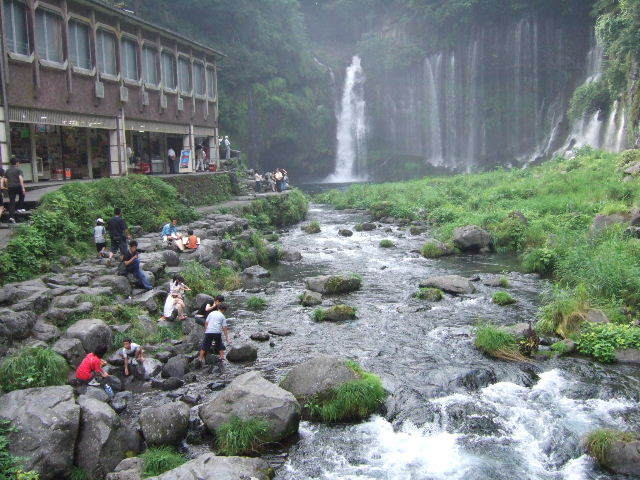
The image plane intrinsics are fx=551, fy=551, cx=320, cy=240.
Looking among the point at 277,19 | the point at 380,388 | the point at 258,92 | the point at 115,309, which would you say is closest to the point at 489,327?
the point at 380,388

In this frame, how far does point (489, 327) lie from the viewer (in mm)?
13258

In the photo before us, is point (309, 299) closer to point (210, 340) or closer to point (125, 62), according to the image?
point (210, 340)

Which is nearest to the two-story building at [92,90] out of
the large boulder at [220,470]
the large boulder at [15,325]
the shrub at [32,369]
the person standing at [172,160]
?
the person standing at [172,160]

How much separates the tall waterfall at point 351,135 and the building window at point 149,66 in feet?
109

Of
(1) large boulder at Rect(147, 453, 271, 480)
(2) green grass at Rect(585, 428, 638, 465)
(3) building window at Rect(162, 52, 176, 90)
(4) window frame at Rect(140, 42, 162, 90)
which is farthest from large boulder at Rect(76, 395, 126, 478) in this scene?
(3) building window at Rect(162, 52, 176, 90)

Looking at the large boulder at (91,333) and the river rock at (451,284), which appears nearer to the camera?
the large boulder at (91,333)

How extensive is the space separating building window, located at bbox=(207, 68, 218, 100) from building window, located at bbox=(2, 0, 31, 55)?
1703cm

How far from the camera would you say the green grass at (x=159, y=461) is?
834 centimetres

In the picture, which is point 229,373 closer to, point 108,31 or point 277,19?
point 108,31

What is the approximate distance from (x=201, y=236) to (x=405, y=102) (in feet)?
152

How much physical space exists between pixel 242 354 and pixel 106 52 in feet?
64.9

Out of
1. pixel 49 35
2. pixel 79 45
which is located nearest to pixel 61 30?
pixel 49 35

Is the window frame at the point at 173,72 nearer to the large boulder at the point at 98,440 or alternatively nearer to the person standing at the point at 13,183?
the person standing at the point at 13,183

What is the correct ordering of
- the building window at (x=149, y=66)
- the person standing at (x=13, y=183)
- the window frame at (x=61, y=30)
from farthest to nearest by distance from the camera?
1. the building window at (x=149, y=66)
2. the window frame at (x=61, y=30)
3. the person standing at (x=13, y=183)
